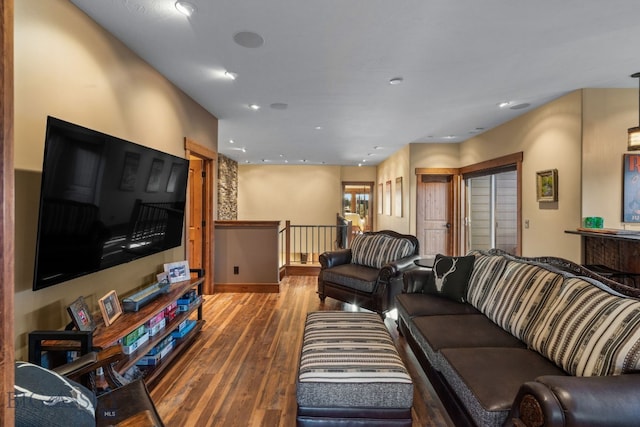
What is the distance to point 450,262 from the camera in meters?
2.91

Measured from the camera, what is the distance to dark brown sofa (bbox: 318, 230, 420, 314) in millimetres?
3534

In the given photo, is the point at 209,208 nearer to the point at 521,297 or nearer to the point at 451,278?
the point at 451,278

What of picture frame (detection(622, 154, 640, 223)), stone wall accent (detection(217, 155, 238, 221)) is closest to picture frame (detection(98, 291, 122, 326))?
picture frame (detection(622, 154, 640, 223))

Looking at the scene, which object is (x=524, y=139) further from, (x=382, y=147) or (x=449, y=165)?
(x=382, y=147)

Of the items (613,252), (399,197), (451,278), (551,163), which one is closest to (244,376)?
(451,278)

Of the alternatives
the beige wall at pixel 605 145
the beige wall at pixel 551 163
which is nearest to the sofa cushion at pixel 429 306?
the beige wall at pixel 551 163

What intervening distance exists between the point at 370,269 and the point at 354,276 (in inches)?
13.0

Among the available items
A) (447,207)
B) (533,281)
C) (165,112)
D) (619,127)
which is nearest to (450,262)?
(533,281)

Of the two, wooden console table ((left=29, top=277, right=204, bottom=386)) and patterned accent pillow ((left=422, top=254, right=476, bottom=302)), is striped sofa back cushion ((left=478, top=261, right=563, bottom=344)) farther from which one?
wooden console table ((left=29, top=277, right=204, bottom=386))

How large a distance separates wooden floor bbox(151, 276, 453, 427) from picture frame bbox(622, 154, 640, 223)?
8.84 feet

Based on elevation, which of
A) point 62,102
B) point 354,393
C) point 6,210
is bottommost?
point 354,393

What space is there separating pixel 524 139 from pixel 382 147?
288 cm

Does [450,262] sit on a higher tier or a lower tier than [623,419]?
higher

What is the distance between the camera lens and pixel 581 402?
1075mm
